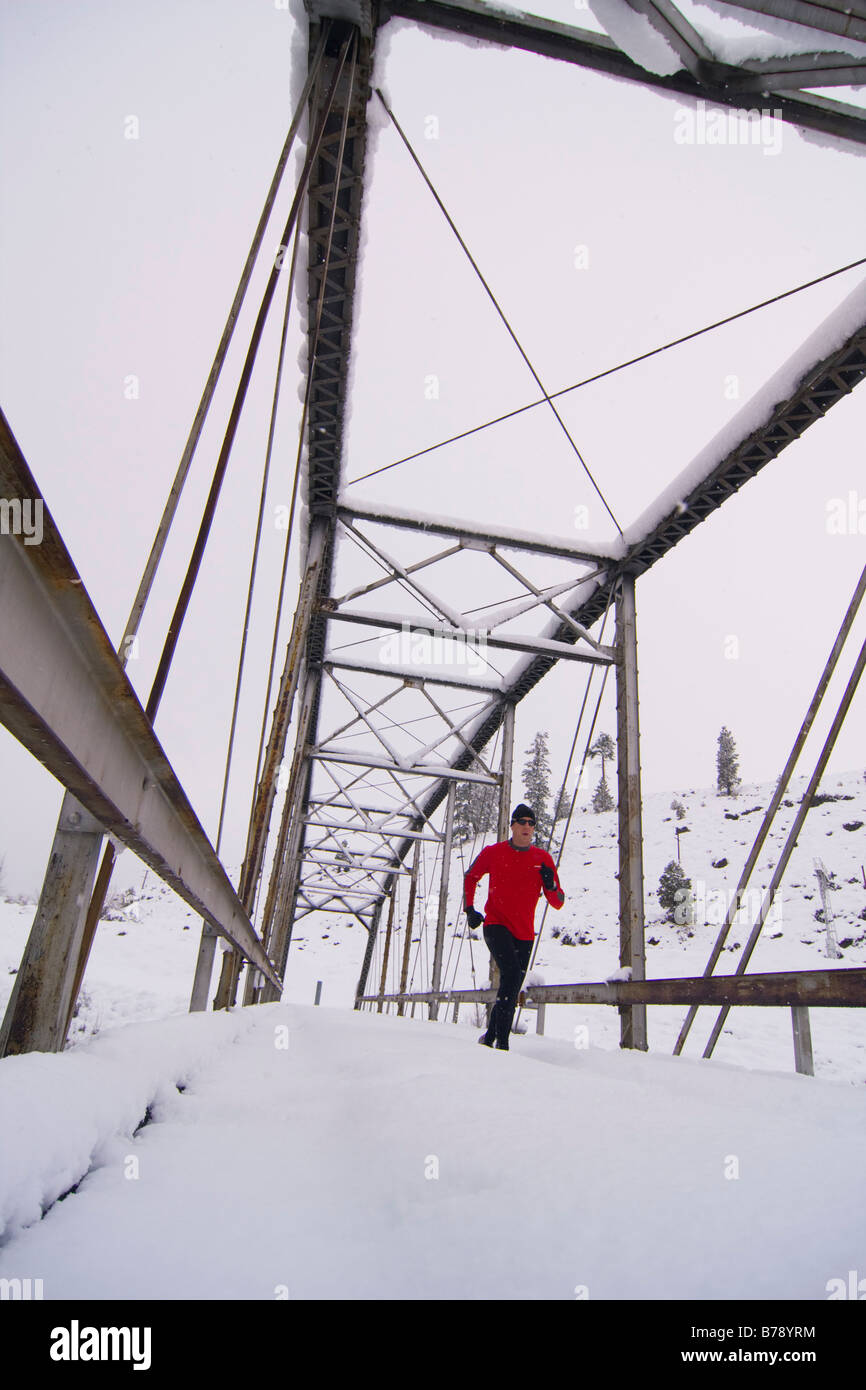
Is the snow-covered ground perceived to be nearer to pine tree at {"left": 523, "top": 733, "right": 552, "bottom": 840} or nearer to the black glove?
the black glove

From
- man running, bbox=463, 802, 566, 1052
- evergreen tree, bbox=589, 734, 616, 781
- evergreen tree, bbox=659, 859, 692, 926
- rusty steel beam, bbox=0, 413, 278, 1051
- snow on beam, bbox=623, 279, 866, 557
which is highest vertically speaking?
evergreen tree, bbox=589, 734, 616, 781

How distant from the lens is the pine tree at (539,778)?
6512 centimetres

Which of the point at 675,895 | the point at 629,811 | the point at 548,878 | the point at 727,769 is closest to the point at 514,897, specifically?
the point at 548,878

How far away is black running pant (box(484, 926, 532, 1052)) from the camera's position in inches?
185

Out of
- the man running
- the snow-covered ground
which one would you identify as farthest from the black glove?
the snow-covered ground

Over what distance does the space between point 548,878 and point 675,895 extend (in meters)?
36.6

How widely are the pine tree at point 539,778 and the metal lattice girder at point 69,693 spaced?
62257 millimetres

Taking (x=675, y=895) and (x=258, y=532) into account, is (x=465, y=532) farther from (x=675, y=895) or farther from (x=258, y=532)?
(x=675, y=895)

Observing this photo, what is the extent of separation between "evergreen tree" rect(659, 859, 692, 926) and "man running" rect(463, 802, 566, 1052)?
3525 cm

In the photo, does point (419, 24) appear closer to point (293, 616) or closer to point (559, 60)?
point (559, 60)

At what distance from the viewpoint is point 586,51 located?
3.84m

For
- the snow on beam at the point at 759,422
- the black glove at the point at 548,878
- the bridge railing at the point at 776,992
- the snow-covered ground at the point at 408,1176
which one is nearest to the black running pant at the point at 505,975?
the black glove at the point at 548,878
